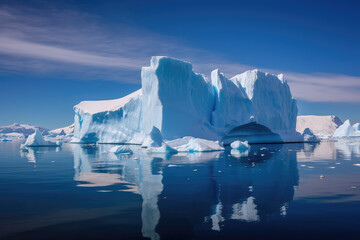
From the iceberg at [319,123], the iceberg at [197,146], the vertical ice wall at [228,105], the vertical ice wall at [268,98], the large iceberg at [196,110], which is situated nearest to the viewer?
the iceberg at [197,146]

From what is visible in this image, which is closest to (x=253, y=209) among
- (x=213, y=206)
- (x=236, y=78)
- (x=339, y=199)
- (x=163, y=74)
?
(x=213, y=206)

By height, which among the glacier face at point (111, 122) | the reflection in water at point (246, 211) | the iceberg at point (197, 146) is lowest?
the reflection in water at point (246, 211)

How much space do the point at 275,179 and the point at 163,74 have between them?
1448 centimetres

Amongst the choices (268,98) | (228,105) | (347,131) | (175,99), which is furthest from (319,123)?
(175,99)

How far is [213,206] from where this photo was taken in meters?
4.39

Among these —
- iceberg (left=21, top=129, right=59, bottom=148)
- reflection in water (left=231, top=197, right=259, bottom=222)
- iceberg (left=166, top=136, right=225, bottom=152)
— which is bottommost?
reflection in water (left=231, top=197, right=259, bottom=222)

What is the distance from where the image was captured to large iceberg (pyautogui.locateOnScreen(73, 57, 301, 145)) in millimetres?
20203

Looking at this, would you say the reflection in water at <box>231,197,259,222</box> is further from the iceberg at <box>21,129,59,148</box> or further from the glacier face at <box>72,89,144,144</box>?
the iceberg at <box>21,129,59,148</box>

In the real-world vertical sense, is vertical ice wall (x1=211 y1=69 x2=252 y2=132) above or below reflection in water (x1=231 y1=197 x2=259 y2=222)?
above

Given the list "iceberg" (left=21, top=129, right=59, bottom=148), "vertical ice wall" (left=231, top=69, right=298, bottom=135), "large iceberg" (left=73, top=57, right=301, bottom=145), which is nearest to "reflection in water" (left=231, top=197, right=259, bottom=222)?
"large iceberg" (left=73, top=57, right=301, bottom=145)

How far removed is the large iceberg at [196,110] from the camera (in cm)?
2020

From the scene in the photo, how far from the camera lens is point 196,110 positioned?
21.7 meters

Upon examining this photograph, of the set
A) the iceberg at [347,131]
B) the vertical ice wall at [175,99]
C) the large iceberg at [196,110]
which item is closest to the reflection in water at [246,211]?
the large iceberg at [196,110]

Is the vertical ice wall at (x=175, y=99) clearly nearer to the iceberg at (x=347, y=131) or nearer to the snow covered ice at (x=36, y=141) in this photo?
the snow covered ice at (x=36, y=141)
